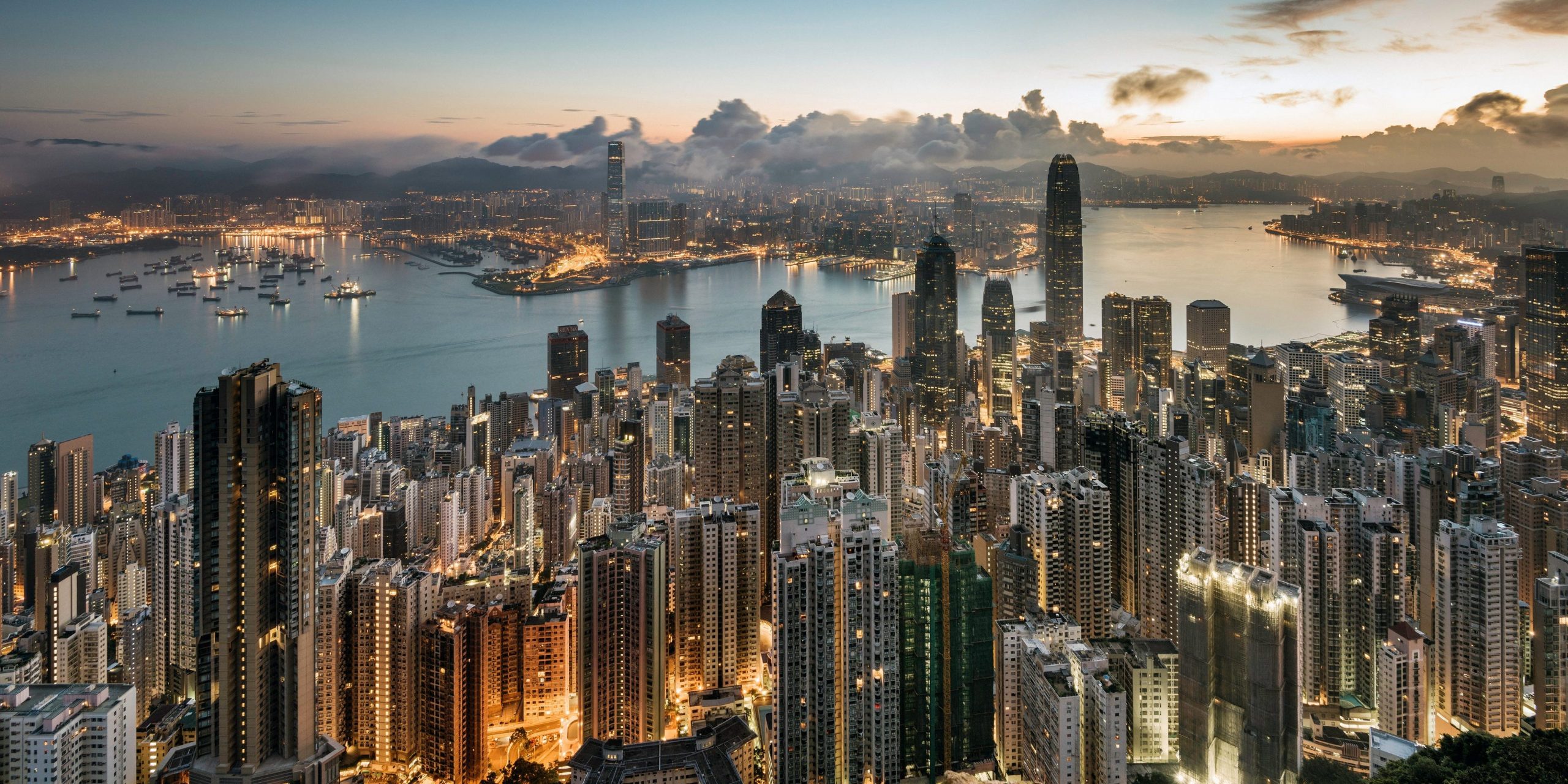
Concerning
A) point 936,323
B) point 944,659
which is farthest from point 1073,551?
point 936,323

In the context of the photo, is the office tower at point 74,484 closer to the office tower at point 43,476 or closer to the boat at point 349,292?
the office tower at point 43,476

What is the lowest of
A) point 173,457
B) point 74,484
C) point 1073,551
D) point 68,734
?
point 68,734

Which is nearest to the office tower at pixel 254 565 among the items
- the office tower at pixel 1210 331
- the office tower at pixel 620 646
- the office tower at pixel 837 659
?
the office tower at pixel 620 646

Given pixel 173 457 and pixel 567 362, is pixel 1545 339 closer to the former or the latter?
pixel 567 362

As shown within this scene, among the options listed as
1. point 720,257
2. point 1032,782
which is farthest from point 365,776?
point 720,257

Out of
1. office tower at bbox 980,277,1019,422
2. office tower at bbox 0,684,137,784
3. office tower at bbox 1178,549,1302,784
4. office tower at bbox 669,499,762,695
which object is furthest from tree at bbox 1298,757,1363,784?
office tower at bbox 980,277,1019,422
